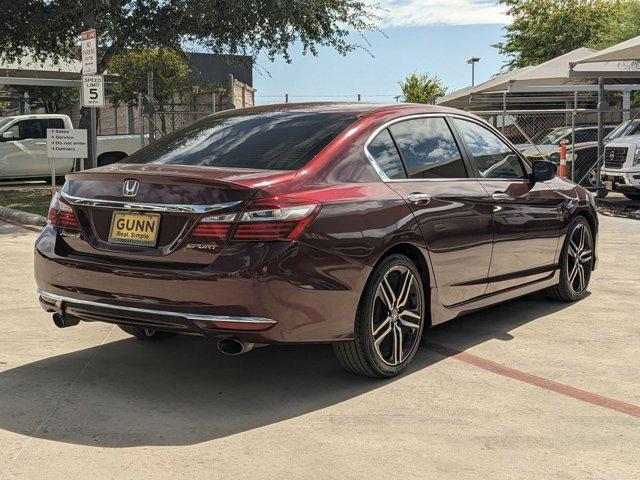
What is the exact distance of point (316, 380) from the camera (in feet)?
16.5

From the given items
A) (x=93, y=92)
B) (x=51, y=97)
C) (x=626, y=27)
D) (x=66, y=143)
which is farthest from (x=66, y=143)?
(x=626, y=27)

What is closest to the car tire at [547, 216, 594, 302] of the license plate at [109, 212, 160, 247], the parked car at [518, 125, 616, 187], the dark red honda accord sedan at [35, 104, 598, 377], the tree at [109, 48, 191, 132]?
the dark red honda accord sedan at [35, 104, 598, 377]

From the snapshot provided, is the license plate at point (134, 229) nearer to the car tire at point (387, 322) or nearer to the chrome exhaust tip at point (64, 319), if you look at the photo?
the chrome exhaust tip at point (64, 319)

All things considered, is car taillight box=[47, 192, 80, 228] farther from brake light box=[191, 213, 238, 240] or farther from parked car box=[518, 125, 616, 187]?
parked car box=[518, 125, 616, 187]

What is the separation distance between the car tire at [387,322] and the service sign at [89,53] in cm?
849

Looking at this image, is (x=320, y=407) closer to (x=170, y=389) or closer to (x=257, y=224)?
(x=170, y=389)

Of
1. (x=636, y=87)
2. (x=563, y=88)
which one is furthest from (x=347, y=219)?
(x=563, y=88)

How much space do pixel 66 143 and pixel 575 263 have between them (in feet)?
29.0

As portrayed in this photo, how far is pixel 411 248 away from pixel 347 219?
678 mm

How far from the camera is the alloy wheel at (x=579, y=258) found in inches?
278

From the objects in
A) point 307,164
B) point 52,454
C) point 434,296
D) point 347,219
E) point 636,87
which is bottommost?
point 52,454

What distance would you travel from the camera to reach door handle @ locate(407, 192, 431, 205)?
16.6ft

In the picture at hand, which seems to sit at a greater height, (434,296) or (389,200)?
(389,200)

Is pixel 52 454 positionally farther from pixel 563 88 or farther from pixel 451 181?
pixel 563 88
